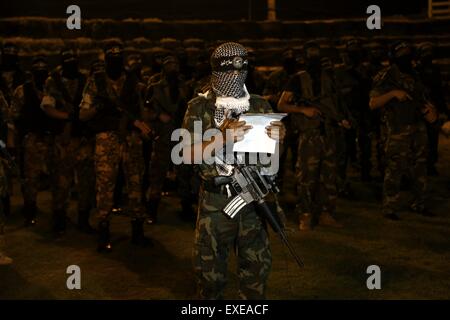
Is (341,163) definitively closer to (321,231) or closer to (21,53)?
(321,231)

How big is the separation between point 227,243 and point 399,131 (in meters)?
4.68

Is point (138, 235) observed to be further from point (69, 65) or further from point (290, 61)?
point (290, 61)

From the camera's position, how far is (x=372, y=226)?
812 cm

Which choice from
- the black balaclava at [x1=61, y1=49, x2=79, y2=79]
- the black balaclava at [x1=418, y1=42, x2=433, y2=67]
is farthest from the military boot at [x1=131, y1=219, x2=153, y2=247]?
the black balaclava at [x1=418, y1=42, x2=433, y2=67]

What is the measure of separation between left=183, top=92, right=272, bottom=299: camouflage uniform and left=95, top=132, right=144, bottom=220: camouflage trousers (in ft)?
9.63

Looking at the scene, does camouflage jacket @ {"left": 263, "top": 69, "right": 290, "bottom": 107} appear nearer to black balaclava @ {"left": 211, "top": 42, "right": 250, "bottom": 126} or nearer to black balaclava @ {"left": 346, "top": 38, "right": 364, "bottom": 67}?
black balaclava @ {"left": 346, "top": 38, "right": 364, "bottom": 67}

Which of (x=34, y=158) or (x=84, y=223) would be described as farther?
(x=34, y=158)

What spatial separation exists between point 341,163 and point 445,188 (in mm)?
1885

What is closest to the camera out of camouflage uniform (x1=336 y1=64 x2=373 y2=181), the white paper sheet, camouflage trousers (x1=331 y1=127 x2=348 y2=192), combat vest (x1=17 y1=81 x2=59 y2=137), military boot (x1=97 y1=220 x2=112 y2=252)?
the white paper sheet

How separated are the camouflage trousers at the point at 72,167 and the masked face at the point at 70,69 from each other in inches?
29.6

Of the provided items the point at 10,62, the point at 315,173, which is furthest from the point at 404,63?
the point at 10,62

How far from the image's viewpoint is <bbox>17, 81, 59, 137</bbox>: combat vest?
8.02 metres

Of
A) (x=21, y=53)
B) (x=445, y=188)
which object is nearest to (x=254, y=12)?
(x=21, y=53)

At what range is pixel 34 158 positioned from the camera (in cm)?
834
